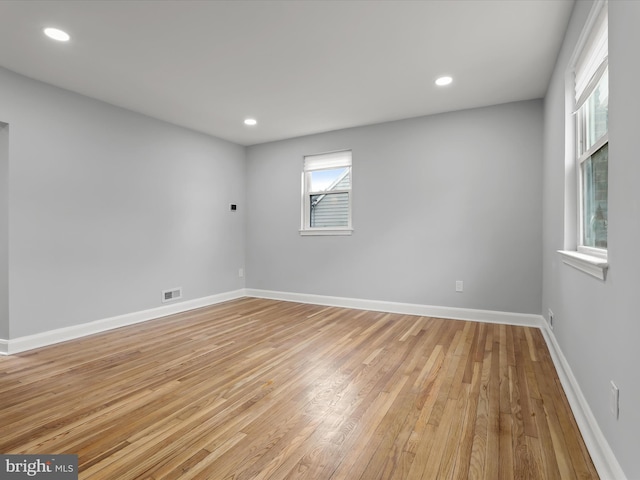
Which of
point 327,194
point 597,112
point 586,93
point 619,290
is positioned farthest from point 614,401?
point 327,194

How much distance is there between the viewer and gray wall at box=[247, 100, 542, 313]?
12.6 feet

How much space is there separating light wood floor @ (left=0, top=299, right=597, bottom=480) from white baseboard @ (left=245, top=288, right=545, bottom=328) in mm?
426

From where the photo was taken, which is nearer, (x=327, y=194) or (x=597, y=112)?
(x=597, y=112)

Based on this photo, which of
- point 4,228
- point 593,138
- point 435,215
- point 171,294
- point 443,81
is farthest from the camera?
point 171,294

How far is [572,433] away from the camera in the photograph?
1719 millimetres

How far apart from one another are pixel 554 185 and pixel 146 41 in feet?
11.8

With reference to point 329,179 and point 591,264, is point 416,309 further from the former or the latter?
point 591,264

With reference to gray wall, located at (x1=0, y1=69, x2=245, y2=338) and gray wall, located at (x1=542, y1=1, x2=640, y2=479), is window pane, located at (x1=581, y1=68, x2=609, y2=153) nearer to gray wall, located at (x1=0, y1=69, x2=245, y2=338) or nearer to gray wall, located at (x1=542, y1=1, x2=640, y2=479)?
gray wall, located at (x1=542, y1=1, x2=640, y2=479)

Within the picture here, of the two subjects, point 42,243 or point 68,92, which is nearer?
point 42,243

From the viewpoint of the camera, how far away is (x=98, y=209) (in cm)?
367

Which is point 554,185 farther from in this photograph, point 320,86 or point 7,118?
point 7,118

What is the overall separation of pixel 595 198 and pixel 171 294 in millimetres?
4551

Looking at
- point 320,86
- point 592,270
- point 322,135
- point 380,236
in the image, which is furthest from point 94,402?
point 322,135

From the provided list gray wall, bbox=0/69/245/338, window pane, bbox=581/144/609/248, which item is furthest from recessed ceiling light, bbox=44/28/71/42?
window pane, bbox=581/144/609/248
